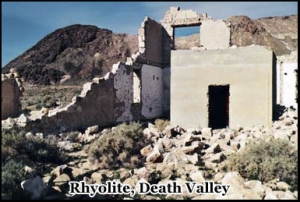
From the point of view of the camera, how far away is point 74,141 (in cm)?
1348

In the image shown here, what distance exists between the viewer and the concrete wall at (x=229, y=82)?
587 inches

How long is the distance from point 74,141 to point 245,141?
226 inches

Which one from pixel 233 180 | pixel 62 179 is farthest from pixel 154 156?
pixel 233 180

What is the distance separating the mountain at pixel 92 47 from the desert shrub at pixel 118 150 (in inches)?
1494

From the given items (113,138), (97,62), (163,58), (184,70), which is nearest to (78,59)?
(97,62)

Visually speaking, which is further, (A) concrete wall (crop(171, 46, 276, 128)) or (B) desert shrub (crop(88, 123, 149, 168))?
(A) concrete wall (crop(171, 46, 276, 128))

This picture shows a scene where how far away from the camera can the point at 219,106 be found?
18625mm

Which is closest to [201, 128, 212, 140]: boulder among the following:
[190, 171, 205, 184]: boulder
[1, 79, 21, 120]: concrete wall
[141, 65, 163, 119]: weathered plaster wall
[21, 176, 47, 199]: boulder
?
[190, 171, 205, 184]: boulder

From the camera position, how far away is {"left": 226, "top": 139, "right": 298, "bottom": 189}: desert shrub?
9422 millimetres

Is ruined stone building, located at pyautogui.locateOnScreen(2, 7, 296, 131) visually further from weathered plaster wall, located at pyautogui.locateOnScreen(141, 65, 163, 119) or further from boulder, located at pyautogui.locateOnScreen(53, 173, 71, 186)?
boulder, located at pyautogui.locateOnScreen(53, 173, 71, 186)

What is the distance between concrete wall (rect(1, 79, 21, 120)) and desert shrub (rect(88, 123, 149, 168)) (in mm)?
3414

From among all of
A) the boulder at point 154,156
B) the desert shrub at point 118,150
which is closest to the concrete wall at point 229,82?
the desert shrub at point 118,150

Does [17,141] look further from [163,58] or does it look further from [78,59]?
[78,59]

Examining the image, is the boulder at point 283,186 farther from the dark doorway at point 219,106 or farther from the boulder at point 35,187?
the dark doorway at point 219,106
